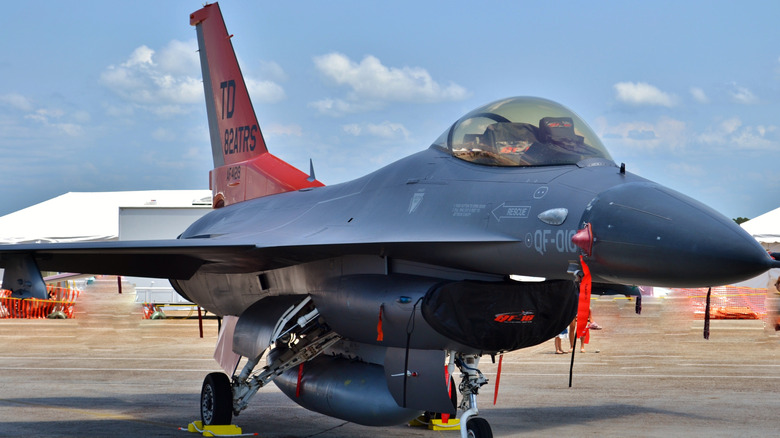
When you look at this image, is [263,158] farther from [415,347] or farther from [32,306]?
[32,306]

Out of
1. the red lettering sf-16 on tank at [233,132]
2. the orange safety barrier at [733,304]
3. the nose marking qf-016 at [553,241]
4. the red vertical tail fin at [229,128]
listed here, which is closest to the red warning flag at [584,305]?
the nose marking qf-016 at [553,241]

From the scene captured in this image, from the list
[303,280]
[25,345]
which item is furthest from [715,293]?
[303,280]

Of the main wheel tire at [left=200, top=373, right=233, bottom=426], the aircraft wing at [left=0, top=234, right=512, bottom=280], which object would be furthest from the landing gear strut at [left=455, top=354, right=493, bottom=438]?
the main wheel tire at [left=200, top=373, right=233, bottom=426]

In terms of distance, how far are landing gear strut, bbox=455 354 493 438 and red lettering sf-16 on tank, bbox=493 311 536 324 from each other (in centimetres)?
66

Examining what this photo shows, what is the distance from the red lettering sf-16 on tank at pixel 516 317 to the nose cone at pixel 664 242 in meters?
1.38

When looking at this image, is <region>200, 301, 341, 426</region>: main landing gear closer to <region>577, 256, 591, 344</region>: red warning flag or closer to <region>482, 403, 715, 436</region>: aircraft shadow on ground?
<region>482, 403, 715, 436</region>: aircraft shadow on ground

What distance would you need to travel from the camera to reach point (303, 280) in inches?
338

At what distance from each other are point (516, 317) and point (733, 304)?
24.6m

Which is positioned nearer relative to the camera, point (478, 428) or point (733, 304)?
point (478, 428)

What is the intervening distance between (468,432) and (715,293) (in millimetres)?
24939

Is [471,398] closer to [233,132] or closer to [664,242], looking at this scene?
[664,242]

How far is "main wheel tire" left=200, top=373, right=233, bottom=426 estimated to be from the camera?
9.33m

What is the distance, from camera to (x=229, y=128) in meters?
12.8

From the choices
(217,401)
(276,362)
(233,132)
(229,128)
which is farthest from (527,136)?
(229,128)
